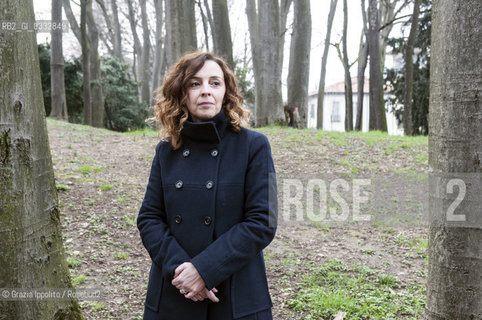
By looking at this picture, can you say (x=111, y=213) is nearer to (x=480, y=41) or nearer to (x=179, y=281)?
(x=179, y=281)

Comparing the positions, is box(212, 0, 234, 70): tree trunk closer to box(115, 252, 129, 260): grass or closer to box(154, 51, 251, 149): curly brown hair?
box(115, 252, 129, 260): grass

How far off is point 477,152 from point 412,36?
12692 millimetres

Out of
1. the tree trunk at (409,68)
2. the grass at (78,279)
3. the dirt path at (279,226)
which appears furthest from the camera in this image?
the tree trunk at (409,68)

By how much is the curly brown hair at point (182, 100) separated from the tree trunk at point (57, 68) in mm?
14006

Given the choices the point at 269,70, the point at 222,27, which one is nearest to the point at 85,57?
the point at 222,27

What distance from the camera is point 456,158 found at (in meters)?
2.34

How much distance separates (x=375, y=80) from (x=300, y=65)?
2565 mm

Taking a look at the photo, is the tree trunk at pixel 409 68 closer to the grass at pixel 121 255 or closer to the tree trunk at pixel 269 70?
the tree trunk at pixel 269 70

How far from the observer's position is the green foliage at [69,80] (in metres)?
18.3

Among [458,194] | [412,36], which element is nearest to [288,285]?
[458,194]

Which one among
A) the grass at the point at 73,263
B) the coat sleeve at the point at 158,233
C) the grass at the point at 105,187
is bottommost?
the grass at the point at 73,263

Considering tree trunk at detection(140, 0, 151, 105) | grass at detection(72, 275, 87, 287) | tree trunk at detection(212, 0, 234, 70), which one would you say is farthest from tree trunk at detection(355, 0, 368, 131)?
grass at detection(72, 275, 87, 287)

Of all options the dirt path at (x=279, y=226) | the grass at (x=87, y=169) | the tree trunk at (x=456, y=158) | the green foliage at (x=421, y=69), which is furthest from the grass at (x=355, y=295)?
the green foliage at (x=421, y=69)

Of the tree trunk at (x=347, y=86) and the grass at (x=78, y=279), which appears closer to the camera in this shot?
the grass at (x=78, y=279)
